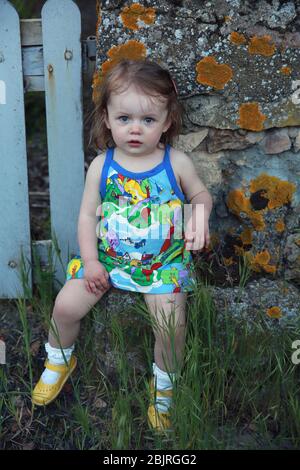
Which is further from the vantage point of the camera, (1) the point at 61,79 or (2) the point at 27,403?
(1) the point at 61,79

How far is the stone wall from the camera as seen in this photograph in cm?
254

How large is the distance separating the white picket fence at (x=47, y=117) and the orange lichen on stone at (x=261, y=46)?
77 centimetres

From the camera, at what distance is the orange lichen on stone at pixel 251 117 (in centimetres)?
260

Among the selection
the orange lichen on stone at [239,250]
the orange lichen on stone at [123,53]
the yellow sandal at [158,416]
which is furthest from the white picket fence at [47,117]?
the yellow sandal at [158,416]

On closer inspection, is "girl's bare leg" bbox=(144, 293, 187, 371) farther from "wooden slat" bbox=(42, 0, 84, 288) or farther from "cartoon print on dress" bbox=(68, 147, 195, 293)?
"wooden slat" bbox=(42, 0, 84, 288)

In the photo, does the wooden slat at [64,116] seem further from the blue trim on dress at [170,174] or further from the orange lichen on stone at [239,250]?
the orange lichen on stone at [239,250]

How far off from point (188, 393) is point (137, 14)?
1.42 meters

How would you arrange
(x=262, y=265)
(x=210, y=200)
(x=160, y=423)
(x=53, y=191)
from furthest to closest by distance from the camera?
(x=53, y=191) → (x=262, y=265) → (x=210, y=200) → (x=160, y=423)

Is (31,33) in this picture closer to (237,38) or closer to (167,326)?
(237,38)

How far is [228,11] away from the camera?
2.53m

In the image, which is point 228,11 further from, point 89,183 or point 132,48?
point 89,183

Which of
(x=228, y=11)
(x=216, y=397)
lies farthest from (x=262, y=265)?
(x=228, y=11)

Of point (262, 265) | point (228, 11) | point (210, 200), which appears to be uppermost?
point (228, 11)

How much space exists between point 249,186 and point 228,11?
678mm
